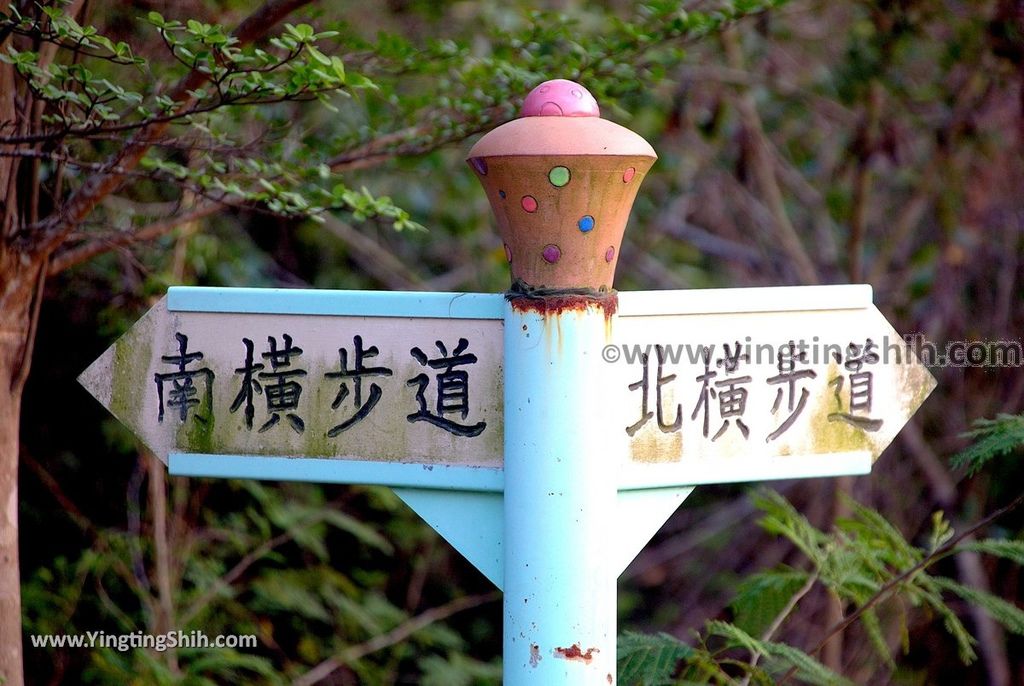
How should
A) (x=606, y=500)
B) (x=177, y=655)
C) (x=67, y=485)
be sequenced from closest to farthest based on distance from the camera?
(x=606, y=500) → (x=177, y=655) → (x=67, y=485)

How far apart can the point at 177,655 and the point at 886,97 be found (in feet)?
8.39

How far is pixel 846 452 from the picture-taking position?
1275 millimetres

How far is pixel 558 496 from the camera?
1121mm

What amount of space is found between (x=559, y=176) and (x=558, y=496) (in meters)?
0.36

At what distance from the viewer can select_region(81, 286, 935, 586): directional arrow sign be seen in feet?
3.86

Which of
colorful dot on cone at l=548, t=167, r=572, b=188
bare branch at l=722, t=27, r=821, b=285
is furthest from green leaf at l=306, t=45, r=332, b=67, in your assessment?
bare branch at l=722, t=27, r=821, b=285

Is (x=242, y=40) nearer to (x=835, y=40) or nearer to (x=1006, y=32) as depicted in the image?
(x=1006, y=32)

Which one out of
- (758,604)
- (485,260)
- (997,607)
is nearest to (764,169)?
(485,260)

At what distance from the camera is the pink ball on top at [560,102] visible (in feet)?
3.73

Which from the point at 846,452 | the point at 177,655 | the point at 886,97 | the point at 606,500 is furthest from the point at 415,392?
the point at 886,97

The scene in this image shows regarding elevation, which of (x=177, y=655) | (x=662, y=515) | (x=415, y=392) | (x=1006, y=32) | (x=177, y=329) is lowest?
(x=177, y=655)

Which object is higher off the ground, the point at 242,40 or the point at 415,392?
the point at 242,40

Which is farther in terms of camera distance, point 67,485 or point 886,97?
point 886,97

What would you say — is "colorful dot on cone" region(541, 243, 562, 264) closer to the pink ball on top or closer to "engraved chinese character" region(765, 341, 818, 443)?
the pink ball on top
